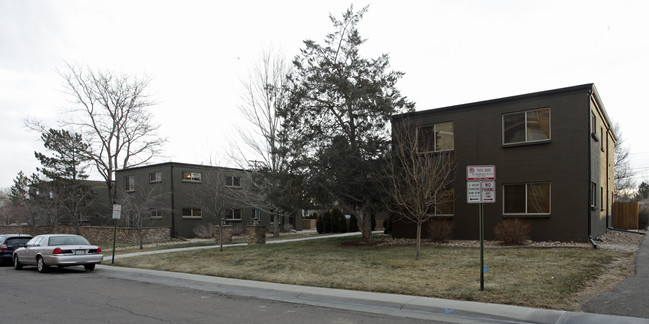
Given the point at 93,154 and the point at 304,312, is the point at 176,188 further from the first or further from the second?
the point at 304,312

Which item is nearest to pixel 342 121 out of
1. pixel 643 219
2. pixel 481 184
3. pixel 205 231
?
pixel 481 184

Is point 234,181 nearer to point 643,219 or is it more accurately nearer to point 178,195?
point 178,195

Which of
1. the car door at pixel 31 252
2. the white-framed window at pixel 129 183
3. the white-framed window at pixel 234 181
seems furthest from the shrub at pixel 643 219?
the white-framed window at pixel 129 183

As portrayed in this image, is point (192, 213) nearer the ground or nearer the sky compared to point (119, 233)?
nearer the sky

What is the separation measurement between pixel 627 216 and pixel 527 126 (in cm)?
1386

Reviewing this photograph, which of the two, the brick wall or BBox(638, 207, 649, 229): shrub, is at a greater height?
BBox(638, 207, 649, 229): shrub

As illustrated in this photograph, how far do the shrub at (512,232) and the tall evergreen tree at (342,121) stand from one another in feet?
16.0

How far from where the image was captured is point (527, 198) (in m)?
18.1

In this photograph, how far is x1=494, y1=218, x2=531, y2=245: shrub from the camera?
663 inches

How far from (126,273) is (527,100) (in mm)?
16325

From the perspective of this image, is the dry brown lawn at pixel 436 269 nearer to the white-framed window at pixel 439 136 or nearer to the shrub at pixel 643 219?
the white-framed window at pixel 439 136

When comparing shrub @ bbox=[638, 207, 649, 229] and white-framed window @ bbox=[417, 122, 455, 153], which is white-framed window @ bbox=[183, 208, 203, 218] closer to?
white-framed window @ bbox=[417, 122, 455, 153]

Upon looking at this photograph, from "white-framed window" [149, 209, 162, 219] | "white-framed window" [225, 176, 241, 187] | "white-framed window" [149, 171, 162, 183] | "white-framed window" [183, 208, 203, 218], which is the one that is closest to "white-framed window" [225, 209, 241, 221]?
"white-framed window" [225, 176, 241, 187]

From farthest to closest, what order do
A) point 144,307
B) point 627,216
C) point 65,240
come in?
point 627,216 → point 65,240 → point 144,307
